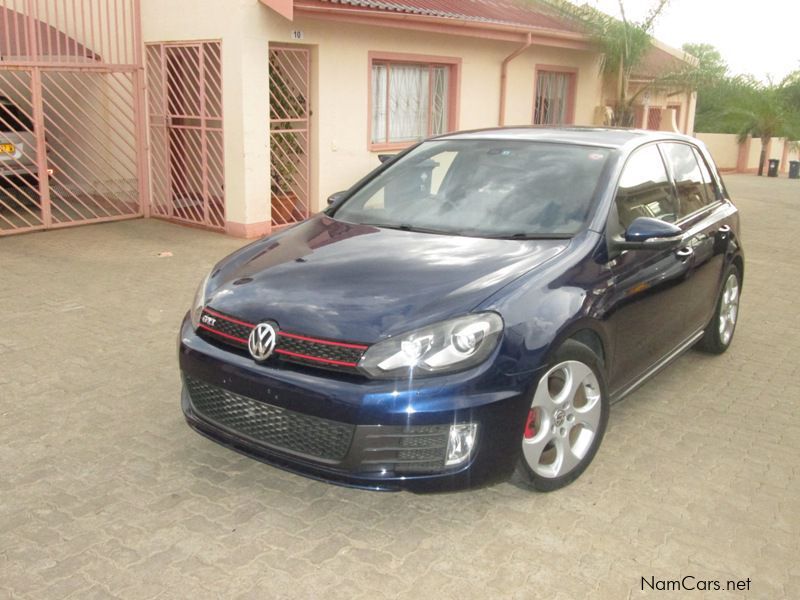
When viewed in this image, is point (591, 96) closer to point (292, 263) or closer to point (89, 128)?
point (89, 128)

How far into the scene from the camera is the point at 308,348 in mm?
3287

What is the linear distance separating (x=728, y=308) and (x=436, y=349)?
3.52 meters

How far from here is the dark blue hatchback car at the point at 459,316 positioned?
320 centimetres

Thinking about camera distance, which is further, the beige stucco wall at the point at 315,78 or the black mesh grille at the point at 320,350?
the beige stucco wall at the point at 315,78

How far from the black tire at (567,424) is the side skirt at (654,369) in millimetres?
287

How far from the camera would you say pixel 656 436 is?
444 cm

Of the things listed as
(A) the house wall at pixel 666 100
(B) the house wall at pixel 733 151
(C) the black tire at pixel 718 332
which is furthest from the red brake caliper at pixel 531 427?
(B) the house wall at pixel 733 151

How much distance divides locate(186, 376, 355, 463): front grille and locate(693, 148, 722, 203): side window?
11.6 feet

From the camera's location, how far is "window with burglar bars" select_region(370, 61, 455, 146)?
1177 cm

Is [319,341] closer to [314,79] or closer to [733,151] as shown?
[314,79]

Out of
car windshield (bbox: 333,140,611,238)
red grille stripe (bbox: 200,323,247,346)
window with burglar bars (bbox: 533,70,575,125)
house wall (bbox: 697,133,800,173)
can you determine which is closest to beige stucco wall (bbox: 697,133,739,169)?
house wall (bbox: 697,133,800,173)

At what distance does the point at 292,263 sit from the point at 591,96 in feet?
45.1

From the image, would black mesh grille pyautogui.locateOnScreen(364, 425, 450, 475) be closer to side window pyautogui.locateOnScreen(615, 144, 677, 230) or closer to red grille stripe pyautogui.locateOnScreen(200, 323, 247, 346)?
red grille stripe pyautogui.locateOnScreen(200, 323, 247, 346)

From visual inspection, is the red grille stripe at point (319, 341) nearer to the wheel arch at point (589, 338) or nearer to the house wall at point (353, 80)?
the wheel arch at point (589, 338)
